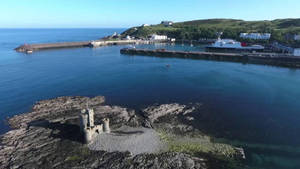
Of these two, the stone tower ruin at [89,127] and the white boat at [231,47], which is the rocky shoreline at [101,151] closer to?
the stone tower ruin at [89,127]

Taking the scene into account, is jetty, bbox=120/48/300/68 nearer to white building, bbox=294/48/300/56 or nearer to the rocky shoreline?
white building, bbox=294/48/300/56

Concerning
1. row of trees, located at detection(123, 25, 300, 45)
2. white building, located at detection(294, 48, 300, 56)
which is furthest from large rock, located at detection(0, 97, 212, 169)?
row of trees, located at detection(123, 25, 300, 45)

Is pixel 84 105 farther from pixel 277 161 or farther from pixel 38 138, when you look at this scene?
pixel 277 161

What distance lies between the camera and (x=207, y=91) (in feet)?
134

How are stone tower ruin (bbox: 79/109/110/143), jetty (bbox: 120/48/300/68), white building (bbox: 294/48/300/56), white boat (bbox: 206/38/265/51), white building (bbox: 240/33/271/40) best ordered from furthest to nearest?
white building (bbox: 240/33/271/40) < white boat (bbox: 206/38/265/51) < white building (bbox: 294/48/300/56) < jetty (bbox: 120/48/300/68) < stone tower ruin (bbox: 79/109/110/143)

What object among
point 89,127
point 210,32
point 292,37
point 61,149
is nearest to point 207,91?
point 89,127

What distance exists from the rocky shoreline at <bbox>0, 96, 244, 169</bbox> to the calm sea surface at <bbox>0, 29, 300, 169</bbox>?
263cm

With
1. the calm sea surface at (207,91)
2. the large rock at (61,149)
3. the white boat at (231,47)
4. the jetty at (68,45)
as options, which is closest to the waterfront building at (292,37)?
the white boat at (231,47)

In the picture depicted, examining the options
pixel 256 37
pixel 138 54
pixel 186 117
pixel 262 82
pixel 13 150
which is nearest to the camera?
pixel 13 150

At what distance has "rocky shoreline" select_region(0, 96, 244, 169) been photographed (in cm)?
1952

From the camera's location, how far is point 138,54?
285ft

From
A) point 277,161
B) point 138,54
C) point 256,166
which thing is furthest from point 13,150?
point 138,54

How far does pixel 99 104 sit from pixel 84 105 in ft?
8.49

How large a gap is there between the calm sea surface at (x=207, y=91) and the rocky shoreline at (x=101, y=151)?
103 inches
